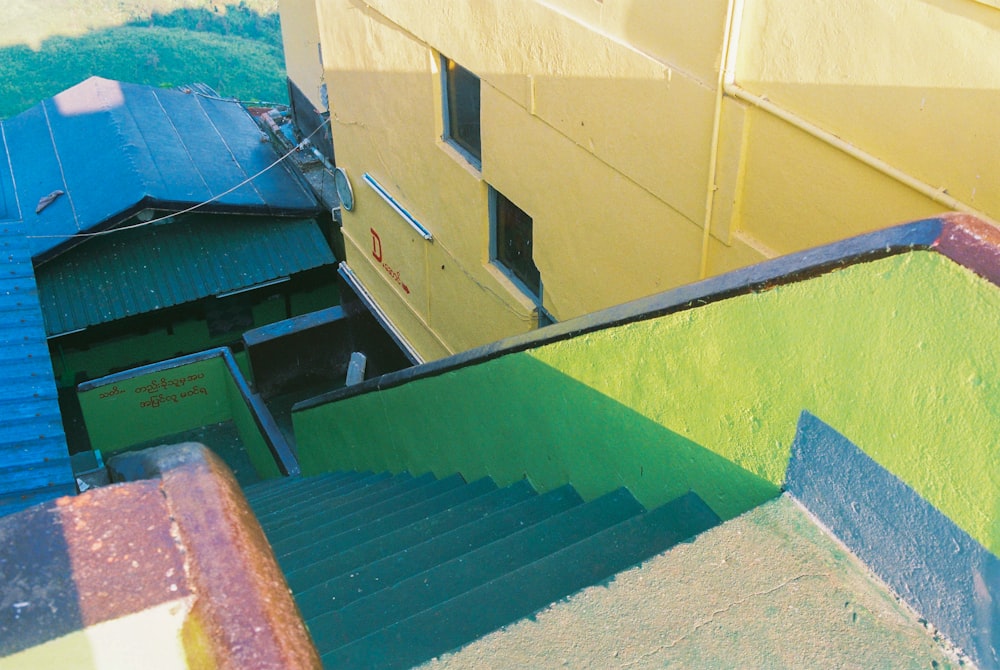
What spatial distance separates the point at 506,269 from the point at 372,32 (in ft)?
9.33

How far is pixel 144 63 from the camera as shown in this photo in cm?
2659

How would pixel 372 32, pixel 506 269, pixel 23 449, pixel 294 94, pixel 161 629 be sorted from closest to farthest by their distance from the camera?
pixel 161 629, pixel 23 449, pixel 506 269, pixel 372 32, pixel 294 94

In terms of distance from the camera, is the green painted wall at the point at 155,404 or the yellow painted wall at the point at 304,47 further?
the yellow painted wall at the point at 304,47

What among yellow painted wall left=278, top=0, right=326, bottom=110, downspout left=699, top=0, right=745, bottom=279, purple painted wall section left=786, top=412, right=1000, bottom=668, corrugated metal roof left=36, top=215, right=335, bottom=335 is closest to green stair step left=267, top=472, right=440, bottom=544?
downspout left=699, top=0, right=745, bottom=279

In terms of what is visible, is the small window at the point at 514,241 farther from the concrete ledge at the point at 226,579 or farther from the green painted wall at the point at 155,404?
the concrete ledge at the point at 226,579

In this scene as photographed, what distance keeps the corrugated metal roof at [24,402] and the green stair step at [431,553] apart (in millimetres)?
3212

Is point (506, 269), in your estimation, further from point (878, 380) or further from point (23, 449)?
point (878, 380)

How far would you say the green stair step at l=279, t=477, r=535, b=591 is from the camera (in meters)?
3.79

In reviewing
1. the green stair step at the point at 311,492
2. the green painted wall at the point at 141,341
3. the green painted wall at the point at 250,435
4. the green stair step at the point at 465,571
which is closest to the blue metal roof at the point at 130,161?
the green painted wall at the point at 141,341

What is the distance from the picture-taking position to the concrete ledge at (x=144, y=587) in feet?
5.66

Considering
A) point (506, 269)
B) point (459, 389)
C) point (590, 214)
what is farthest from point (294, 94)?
point (459, 389)

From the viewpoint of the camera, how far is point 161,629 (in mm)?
1774

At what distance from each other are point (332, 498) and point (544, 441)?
2.46 meters

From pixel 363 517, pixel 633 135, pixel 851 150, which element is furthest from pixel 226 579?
pixel 633 135
